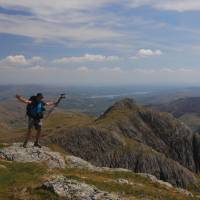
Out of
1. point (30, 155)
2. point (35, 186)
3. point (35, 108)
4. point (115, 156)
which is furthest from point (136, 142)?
point (35, 186)

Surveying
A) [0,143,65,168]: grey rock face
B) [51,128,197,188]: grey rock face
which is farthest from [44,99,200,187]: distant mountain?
[0,143,65,168]: grey rock face

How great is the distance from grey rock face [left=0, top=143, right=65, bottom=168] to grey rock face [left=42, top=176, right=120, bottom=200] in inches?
524

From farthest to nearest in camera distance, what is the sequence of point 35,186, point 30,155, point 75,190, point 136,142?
point 136,142 → point 30,155 → point 35,186 → point 75,190

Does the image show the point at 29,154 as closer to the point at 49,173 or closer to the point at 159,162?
the point at 49,173

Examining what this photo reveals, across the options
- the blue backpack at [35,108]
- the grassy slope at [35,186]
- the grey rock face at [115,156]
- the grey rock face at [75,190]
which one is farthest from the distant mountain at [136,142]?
the grey rock face at [75,190]

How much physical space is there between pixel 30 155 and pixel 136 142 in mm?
97534

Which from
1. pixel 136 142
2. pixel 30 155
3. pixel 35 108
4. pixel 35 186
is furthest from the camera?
pixel 136 142

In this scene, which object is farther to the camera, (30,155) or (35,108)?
(30,155)

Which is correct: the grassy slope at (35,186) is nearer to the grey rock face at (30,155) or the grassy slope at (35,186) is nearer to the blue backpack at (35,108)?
the grey rock face at (30,155)

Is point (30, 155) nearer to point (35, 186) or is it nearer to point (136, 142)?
point (35, 186)

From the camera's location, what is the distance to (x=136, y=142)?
134625 millimetres

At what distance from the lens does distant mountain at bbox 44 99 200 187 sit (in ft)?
408

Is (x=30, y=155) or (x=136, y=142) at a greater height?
(x=30, y=155)

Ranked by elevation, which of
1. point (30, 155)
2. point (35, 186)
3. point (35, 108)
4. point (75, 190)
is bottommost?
point (30, 155)
